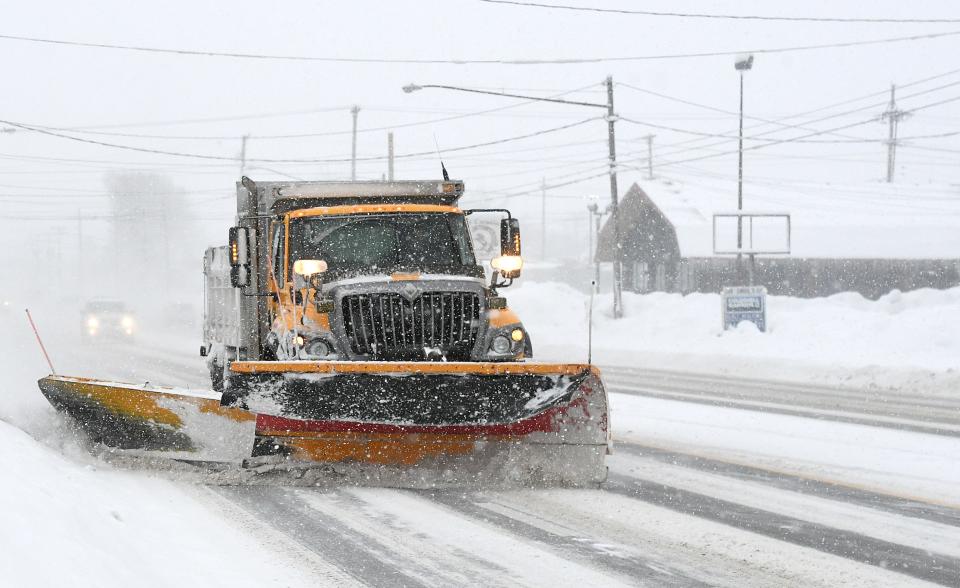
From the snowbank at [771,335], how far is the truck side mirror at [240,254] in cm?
1293

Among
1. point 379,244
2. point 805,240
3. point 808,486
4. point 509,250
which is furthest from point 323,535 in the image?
point 805,240

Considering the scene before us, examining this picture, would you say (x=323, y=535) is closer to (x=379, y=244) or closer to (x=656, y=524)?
(x=656, y=524)

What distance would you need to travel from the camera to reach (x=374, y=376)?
7.83 metres

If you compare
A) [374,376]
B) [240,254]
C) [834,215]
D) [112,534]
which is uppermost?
[834,215]

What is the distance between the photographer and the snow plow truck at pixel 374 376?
25.8ft

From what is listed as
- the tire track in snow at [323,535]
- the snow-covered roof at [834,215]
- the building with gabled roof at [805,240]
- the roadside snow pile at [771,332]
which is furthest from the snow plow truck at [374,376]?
the snow-covered roof at [834,215]

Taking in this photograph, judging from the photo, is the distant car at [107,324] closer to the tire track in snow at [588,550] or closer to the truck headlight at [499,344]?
the truck headlight at [499,344]

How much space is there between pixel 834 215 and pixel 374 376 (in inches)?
1814

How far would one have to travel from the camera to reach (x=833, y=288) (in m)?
47.8

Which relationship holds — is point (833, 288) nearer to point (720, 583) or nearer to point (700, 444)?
point (700, 444)

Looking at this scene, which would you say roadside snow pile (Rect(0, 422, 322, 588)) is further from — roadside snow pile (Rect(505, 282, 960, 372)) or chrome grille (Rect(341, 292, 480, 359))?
roadside snow pile (Rect(505, 282, 960, 372))

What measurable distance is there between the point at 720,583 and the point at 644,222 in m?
50.2

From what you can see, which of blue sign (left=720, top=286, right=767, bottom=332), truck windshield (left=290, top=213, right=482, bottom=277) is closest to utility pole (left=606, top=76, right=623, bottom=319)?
blue sign (left=720, top=286, right=767, bottom=332)

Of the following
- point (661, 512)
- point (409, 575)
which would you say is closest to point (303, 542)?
point (409, 575)
